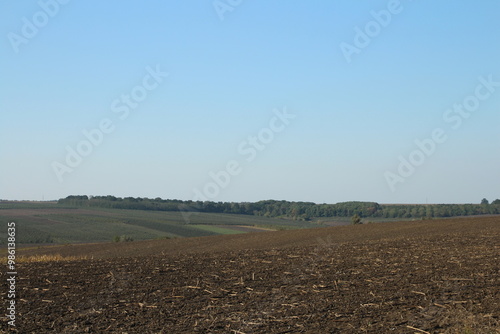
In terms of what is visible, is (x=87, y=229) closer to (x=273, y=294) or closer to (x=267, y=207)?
(x=273, y=294)

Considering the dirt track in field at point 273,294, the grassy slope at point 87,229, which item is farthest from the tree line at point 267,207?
the dirt track in field at point 273,294

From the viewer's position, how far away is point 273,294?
14.1 metres

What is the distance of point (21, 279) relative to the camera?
56.2 feet

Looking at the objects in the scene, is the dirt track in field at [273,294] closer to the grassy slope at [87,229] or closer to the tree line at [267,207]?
the grassy slope at [87,229]

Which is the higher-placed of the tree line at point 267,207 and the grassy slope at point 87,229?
the tree line at point 267,207

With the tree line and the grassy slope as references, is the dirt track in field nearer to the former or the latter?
the grassy slope

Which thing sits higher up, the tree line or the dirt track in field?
the tree line

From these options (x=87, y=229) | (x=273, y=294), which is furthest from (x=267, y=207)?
(x=273, y=294)

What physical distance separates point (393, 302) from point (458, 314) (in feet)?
5.57

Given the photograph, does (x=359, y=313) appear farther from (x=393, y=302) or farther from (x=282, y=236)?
(x=282, y=236)

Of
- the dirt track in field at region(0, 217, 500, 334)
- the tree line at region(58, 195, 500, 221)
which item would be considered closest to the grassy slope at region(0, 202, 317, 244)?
the tree line at region(58, 195, 500, 221)

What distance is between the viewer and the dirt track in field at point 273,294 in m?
11.2

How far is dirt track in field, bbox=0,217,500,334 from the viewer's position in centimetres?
1123

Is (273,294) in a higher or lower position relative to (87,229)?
lower
